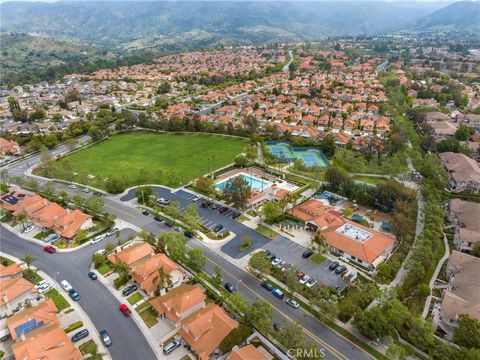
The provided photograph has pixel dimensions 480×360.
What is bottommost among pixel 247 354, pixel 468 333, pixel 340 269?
pixel 340 269

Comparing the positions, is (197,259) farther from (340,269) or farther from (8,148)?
(8,148)

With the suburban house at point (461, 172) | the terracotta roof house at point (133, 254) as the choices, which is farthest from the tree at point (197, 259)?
the suburban house at point (461, 172)

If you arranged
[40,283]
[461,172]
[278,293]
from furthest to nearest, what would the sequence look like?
1. [461,172]
2. [40,283]
3. [278,293]

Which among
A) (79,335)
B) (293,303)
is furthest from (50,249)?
(293,303)

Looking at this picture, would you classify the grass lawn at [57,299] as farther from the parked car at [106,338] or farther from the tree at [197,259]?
the tree at [197,259]

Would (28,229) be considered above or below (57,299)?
below

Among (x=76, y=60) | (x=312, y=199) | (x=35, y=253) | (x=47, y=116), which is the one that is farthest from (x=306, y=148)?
(x=76, y=60)

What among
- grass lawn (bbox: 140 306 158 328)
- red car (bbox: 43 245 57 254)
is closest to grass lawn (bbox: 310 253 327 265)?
grass lawn (bbox: 140 306 158 328)

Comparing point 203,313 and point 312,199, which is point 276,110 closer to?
point 312,199
